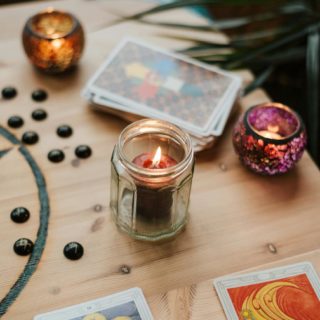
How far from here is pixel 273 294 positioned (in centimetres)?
85

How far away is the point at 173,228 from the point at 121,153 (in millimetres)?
166

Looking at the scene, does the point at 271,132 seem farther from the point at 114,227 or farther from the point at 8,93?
the point at 8,93

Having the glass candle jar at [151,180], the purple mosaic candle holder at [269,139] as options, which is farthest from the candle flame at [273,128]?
the glass candle jar at [151,180]

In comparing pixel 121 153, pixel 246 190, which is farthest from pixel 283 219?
pixel 121 153

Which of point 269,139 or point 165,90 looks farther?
point 165,90

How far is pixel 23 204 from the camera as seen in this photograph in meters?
0.95

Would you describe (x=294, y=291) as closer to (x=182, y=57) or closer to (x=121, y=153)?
(x=121, y=153)

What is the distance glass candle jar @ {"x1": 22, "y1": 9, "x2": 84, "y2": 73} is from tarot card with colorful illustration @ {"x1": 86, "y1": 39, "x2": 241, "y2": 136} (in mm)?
75

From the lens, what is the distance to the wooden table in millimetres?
848

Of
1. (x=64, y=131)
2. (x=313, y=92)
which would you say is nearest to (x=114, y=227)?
(x=64, y=131)

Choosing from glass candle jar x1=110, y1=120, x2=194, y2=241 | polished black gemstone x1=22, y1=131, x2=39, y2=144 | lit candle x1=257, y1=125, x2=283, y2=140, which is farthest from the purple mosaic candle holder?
polished black gemstone x1=22, y1=131, x2=39, y2=144

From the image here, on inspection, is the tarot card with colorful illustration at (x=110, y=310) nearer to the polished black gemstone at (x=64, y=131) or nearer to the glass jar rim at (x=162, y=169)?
the glass jar rim at (x=162, y=169)

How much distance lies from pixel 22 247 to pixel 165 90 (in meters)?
0.43

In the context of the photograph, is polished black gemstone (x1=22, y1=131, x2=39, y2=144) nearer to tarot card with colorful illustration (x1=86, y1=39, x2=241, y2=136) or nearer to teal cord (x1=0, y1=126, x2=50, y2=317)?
teal cord (x1=0, y1=126, x2=50, y2=317)
